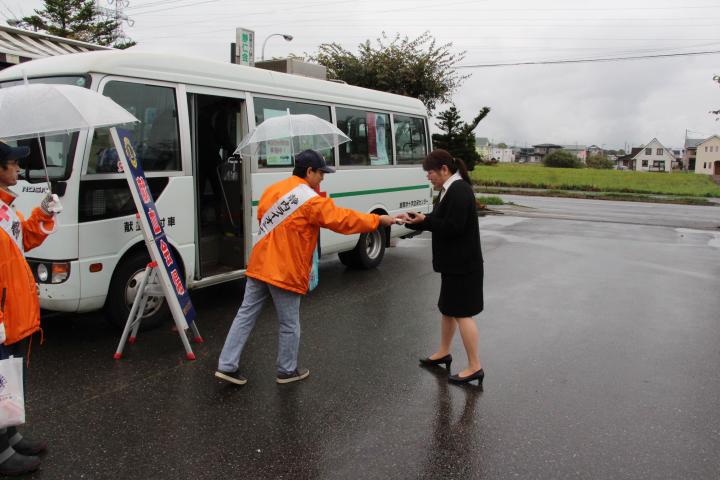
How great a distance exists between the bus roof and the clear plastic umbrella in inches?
22.0

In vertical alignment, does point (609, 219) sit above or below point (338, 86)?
below

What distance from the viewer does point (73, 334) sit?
5629 millimetres

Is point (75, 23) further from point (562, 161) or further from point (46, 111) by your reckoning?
point (562, 161)

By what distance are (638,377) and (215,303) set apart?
15.0ft

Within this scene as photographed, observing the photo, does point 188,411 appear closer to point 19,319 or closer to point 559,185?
point 19,319

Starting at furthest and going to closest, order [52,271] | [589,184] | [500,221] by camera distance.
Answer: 1. [589,184]
2. [500,221]
3. [52,271]

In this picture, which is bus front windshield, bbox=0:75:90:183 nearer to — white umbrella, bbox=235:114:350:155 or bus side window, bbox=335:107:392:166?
white umbrella, bbox=235:114:350:155

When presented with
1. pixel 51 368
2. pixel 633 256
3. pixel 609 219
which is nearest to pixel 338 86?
pixel 51 368

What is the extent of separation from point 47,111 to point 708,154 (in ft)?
374

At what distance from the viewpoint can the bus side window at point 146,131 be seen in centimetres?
511

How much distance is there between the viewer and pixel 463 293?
4543 mm

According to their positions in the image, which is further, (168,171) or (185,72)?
(185,72)

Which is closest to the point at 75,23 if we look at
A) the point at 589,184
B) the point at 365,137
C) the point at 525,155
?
the point at 365,137

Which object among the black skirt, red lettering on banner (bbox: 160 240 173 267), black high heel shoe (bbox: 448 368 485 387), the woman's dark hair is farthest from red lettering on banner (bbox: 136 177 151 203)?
black high heel shoe (bbox: 448 368 485 387)
